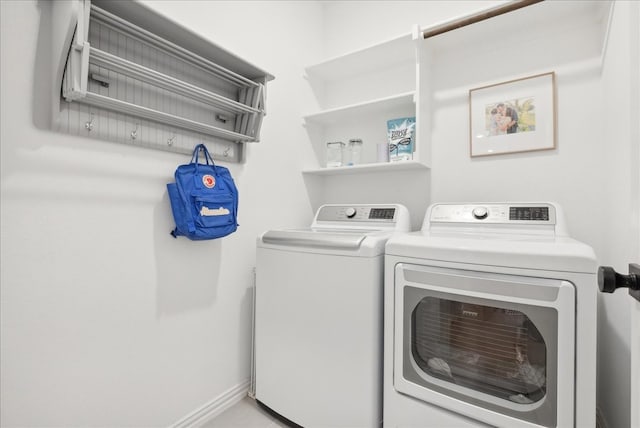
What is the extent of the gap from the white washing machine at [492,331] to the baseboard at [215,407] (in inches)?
35.8

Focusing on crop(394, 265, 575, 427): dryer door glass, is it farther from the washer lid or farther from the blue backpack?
the blue backpack

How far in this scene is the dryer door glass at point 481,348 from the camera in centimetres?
106

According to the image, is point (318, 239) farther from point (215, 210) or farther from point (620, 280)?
point (620, 280)

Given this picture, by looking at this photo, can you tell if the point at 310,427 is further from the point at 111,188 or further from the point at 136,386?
the point at 111,188

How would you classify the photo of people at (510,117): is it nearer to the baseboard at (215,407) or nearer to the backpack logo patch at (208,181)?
the backpack logo patch at (208,181)

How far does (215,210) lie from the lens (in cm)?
146

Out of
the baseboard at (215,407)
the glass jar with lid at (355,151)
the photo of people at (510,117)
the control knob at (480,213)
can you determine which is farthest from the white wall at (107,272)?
the photo of people at (510,117)

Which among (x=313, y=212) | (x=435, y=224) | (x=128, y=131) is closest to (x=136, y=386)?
(x=128, y=131)

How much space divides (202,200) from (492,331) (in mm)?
1299

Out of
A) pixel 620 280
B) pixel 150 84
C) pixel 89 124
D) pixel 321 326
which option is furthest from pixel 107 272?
pixel 620 280

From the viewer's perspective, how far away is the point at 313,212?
7.93 ft

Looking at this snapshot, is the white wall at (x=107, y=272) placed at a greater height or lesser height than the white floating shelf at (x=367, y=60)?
lesser

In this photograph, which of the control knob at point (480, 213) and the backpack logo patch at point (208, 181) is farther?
the control knob at point (480, 213)

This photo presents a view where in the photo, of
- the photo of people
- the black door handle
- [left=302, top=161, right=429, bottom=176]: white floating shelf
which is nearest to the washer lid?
[left=302, top=161, right=429, bottom=176]: white floating shelf
